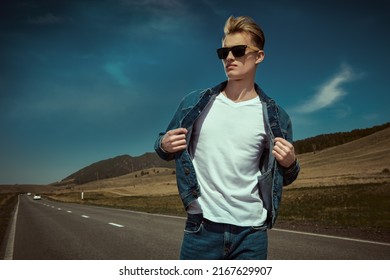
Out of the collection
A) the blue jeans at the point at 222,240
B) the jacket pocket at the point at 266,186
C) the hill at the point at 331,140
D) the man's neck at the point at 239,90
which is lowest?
the blue jeans at the point at 222,240

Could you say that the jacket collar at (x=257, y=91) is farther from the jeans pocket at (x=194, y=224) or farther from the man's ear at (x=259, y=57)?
the jeans pocket at (x=194, y=224)

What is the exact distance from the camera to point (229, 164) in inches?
90.0

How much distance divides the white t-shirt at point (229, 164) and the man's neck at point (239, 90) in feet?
0.31

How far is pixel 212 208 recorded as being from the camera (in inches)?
89.6

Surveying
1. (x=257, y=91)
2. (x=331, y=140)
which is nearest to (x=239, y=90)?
(x=257, y=91)

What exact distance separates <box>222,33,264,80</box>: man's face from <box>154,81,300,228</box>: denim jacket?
0.44 ft

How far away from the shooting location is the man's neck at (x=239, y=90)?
7.98 ft

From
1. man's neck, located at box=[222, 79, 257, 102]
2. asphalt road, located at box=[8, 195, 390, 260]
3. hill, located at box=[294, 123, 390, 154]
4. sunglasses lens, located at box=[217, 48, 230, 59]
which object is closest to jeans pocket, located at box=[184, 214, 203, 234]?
man's neck, located at box=[222, 79, 257, 102]

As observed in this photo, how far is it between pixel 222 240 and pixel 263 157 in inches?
22.4

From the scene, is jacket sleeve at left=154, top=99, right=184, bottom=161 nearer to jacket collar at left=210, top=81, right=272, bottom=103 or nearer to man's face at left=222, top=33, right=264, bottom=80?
jacket collar at left=210, top=81, right=272, bottom=103

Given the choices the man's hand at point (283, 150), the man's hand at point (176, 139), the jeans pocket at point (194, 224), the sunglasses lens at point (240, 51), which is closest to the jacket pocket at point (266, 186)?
the man's hand at point (283, 150)

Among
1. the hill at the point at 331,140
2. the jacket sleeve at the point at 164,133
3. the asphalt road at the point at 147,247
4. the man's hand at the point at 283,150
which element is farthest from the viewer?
the hill at the point at 331,140

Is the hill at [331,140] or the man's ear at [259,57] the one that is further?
the hill at [331,140]
